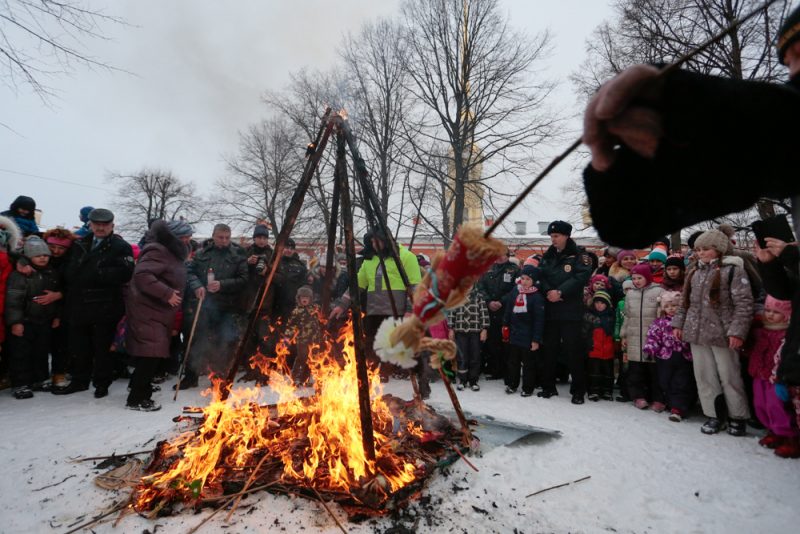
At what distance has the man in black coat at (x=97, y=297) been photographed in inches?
214

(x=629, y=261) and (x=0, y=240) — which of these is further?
(x=629, y=261)

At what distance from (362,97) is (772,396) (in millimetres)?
15696

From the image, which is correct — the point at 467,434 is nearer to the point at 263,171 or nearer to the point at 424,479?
the point at 424,479

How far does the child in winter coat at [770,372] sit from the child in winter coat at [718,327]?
0.53 feet

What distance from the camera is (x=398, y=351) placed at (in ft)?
6.64

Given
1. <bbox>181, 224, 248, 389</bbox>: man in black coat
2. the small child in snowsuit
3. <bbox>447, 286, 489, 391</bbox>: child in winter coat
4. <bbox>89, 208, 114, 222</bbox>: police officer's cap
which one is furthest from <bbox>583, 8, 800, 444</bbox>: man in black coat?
<bbox>89, 208, 114, 222</bbox>: police officer's cap

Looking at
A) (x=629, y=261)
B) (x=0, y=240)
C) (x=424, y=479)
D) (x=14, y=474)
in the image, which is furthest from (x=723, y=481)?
(x=0, y=240)

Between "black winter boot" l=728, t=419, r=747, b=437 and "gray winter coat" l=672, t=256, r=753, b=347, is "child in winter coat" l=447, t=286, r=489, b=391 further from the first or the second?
"black winter boot" l=728, t=419, r=747, b=437

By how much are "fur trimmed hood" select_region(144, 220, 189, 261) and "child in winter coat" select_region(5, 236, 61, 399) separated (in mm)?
1579

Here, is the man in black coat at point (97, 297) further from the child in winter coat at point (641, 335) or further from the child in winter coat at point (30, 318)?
the child in winter coat at point (641, 335)

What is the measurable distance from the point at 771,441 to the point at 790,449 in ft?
0.80

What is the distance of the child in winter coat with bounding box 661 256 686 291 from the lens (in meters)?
Answer: 5.47

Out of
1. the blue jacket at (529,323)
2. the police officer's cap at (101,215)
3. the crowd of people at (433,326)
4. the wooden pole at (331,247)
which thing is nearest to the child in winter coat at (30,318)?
the crowd of people at (433,326)

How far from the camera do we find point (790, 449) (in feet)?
12.6
